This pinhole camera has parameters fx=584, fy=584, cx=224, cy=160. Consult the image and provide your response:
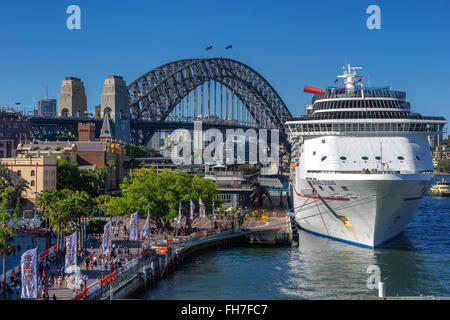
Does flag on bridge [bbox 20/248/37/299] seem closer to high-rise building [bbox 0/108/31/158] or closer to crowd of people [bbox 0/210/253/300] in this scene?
crowd of people [bbox 0/210/253/300]

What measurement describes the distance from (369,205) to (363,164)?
19.3ft

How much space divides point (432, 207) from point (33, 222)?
91.4 metres

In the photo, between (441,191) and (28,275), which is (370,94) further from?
(441,191)

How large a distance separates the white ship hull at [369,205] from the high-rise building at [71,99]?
13405 cm

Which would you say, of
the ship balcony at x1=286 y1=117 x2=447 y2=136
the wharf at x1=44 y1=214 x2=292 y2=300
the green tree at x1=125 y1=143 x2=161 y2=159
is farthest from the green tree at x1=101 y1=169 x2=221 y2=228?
the green tree at x1=125 y1=143 x2=161 y2=159

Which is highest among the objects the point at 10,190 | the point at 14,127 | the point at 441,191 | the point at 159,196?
the point at 14,127

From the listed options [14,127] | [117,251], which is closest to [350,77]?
[117,251]

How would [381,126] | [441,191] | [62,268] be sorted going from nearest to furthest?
[62,268] → [381,126] → [441,191]

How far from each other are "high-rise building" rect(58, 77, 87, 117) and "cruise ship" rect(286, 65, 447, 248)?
128 m

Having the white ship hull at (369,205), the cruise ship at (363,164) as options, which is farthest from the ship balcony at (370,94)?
the white ship hull at (369,205)

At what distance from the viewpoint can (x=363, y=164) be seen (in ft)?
198

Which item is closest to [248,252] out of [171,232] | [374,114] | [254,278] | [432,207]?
[171,232]

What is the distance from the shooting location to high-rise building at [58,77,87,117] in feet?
604

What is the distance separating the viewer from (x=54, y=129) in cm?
17175
